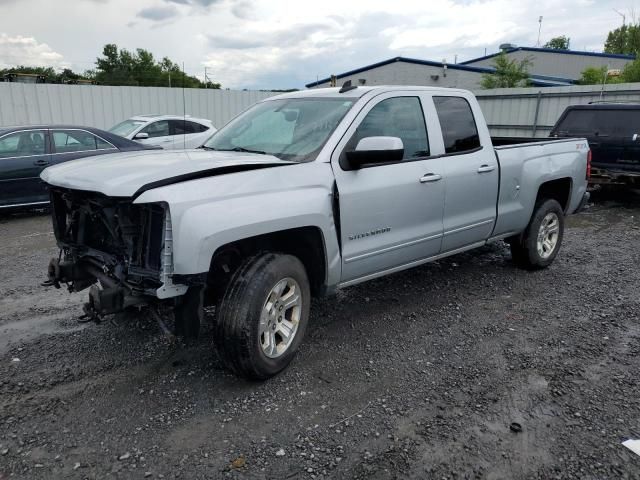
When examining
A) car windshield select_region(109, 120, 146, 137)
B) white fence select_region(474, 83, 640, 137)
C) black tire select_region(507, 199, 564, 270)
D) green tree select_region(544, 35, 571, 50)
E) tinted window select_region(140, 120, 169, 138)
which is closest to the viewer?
black tire select_region(507, 199, 564, 270)

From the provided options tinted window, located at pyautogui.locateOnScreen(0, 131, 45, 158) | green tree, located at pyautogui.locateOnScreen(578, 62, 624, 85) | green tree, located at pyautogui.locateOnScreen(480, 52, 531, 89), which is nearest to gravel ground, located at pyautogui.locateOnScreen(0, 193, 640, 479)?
tinted window, located at pyautogui.locateOnScreen(0, 131, 45, 158)

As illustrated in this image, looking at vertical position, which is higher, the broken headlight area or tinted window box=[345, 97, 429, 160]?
tinted window box=[345, 97, 429, 160]

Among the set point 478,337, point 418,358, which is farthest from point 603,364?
point 418,358

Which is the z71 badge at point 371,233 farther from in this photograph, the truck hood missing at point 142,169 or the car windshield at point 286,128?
the truck hood missing at point 142,169

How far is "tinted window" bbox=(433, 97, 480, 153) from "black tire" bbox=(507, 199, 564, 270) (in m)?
1.39

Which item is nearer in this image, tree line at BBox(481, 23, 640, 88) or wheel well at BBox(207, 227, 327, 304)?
wheel well at BBox(207, 227, 327, 304)

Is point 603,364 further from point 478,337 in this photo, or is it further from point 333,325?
point 333,325

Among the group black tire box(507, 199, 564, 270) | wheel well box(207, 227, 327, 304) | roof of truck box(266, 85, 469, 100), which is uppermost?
roof of truck box(266, 85, 469, 100)

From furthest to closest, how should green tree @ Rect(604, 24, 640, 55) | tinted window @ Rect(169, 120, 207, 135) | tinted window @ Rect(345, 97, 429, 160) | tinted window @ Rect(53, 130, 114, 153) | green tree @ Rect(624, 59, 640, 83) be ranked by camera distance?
green tree @ Rect(604, 24, 640, 55) < green tree @ Rect(624, 59, 640, 83) < tinted window @ Rect(169, 120, 207, 135) < tinted window @ Rect(53, 130, 114, 153) < tinted window @ Rect(345, 97, 429, 160)

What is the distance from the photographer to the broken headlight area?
3.05 m

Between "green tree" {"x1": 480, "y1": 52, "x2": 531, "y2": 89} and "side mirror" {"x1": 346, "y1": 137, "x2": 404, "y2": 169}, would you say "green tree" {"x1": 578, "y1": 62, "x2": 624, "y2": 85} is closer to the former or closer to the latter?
"green tree" {"x1": 480, "y1": 52, "x2": 531, "y2": 89}

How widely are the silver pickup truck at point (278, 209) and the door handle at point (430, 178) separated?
21 millimetres

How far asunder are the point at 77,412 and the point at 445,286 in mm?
3713

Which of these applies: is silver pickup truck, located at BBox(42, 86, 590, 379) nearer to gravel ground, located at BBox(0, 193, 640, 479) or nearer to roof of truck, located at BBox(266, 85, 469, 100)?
roof of truck, located at BBox(266, 85, 469, 100)
